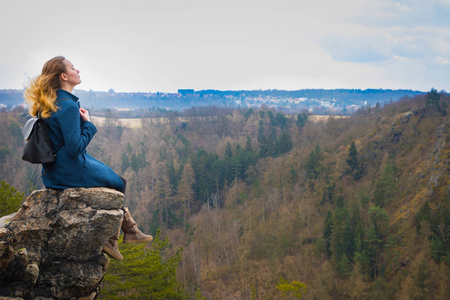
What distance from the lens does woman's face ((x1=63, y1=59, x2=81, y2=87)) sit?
4.78 m

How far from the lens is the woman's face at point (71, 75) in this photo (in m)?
4.78

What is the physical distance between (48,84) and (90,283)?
2805 millimetres

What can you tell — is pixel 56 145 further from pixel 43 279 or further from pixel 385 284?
pixel 385 284

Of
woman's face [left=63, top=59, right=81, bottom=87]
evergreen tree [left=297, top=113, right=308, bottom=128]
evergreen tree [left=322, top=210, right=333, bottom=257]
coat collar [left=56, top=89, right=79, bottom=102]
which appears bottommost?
evergreen tree [left=322, top=210, right=333, bottom=257]

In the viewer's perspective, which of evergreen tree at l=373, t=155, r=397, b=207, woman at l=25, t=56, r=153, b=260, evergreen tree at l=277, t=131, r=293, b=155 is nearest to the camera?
woman at l=25, t=56, r=153, b=260

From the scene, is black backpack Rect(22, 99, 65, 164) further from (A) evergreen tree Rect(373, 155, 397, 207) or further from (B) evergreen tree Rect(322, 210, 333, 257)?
(A) evergreen tree Rect(373, 155, 397, 207)

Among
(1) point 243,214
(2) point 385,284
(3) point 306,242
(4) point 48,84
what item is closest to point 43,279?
(4) point 48,84

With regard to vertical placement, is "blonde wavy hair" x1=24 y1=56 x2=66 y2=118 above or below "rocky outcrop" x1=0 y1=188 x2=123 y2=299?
above

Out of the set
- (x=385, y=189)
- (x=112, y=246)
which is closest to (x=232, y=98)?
(x=385, y=189)

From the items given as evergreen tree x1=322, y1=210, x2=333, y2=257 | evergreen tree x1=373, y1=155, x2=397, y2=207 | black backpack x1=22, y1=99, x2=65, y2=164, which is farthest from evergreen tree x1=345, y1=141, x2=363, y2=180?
black backpack x1=22, y1=99, x2=65, y2=164

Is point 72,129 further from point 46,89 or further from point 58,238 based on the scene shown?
point 58,238

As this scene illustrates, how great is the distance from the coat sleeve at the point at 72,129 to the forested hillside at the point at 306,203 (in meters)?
25.5

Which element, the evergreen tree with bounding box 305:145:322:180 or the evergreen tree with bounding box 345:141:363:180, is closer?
the evergreen tree with bounding box 345:141:363:180

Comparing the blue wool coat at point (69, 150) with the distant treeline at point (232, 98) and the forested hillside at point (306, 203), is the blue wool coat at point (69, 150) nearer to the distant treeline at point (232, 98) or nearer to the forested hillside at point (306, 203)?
the forested hillside at point (306, 203)
